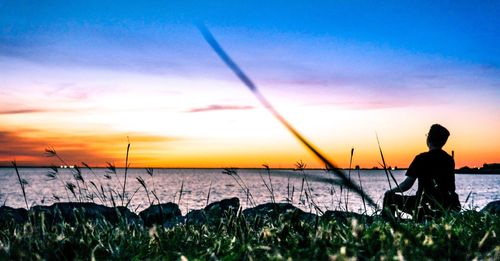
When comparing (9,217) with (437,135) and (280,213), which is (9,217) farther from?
(437,135)

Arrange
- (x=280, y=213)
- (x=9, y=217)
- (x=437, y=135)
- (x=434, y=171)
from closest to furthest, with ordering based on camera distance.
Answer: (x=280, y=213)
(x=434, y=171)
(x=437, y=135)
(x=9, y=217)

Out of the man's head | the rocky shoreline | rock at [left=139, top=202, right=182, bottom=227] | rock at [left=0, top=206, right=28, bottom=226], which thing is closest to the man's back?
the man's head

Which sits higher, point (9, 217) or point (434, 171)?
point (434, 171)

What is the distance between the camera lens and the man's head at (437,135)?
28.5 ft

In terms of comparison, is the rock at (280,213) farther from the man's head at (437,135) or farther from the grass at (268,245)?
the man's head at (437,135)

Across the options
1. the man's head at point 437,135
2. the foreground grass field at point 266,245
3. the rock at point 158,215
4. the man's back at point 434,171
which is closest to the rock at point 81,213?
the rock at point 158,215

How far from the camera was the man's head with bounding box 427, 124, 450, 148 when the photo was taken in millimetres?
8672

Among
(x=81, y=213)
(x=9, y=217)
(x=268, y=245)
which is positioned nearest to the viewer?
(x=268, y=245)

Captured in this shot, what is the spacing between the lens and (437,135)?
8703mm

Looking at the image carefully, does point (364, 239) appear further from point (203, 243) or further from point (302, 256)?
point (203, 243)

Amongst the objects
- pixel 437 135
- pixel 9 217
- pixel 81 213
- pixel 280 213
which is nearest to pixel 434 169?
pixel 437 135

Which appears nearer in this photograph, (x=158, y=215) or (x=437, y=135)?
(x=437, y=135)

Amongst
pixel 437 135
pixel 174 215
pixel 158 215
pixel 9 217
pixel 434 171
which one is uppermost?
pixel 437 135

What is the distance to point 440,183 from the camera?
8641 millimetres
